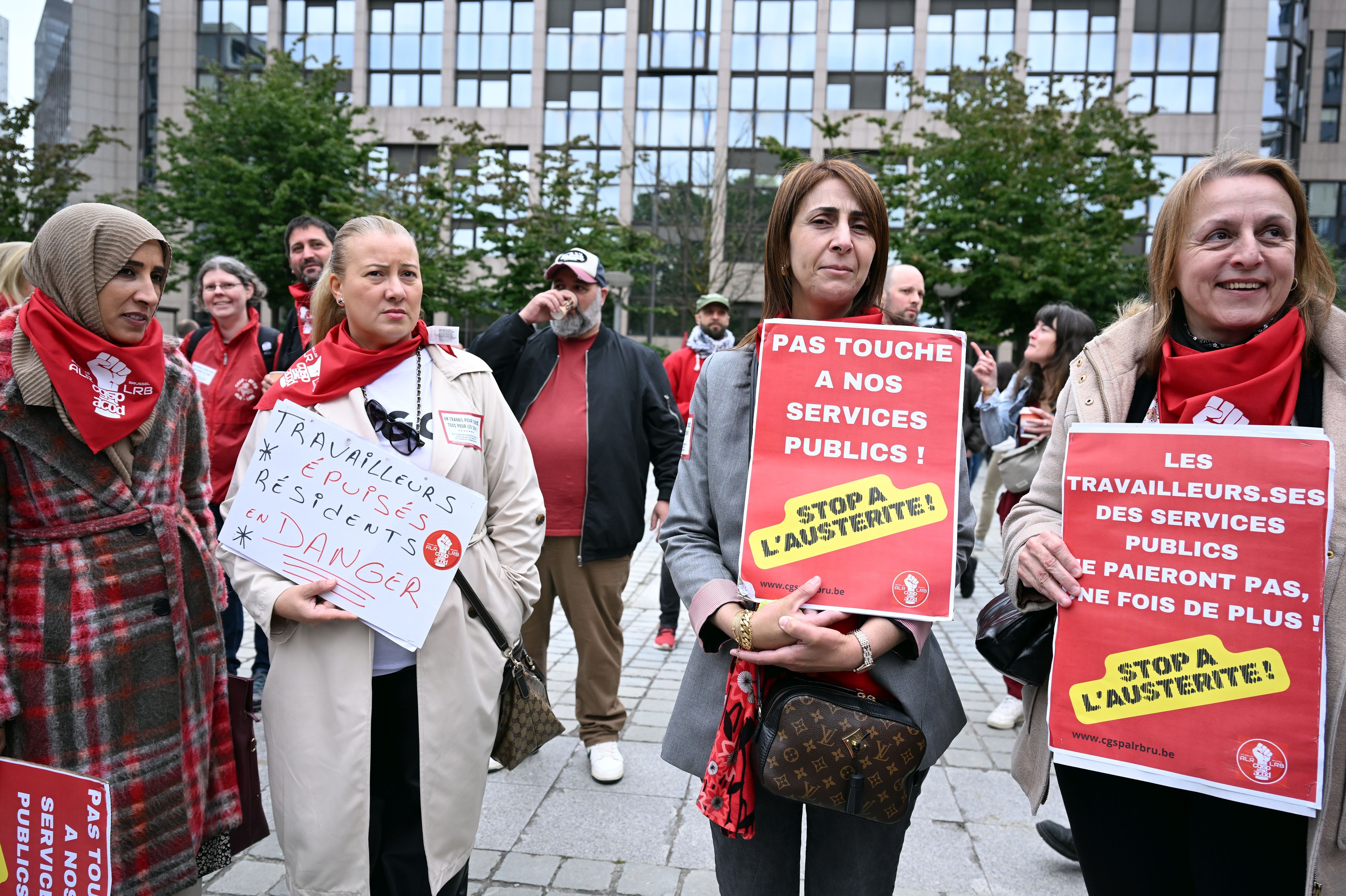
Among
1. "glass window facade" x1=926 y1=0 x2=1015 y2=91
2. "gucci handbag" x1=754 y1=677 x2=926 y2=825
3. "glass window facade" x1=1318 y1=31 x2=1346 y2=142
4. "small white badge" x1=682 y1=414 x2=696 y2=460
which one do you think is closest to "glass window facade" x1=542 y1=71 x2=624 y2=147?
"glass window facade" x1=926 y1=0 x2=1015 y2=91

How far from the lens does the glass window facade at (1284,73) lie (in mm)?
33031

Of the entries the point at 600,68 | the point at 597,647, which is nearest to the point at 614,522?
the point at 597,647

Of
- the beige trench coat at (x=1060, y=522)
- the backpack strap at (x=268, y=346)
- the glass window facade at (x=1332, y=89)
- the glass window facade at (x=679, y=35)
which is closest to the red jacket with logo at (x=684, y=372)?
the backpack strap at (x=268, y=346)

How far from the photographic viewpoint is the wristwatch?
71.0 inches

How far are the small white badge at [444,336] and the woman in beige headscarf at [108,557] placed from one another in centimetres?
80

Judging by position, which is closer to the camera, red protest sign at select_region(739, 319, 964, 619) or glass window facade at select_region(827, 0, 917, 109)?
red protest sign at select_region(739, 319, 964, 619)

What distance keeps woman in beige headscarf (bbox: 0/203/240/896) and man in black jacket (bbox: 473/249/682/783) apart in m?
1.87

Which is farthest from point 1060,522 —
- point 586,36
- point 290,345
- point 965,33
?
point 586,36

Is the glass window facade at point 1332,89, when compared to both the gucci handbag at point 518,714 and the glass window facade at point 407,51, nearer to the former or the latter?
the glass window facade at point 407,51

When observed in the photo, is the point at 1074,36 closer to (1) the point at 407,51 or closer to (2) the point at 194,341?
(1) the point at 407,51

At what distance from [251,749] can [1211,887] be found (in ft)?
8.95

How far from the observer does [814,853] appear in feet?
6.79

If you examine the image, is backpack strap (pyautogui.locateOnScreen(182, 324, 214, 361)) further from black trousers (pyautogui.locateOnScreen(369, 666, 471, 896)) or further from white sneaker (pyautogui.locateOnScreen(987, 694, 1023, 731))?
white sneaker (pyautogui.locateOnScreen(987, 694, 1023, 731))

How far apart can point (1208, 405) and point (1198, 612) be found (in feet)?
1.42
